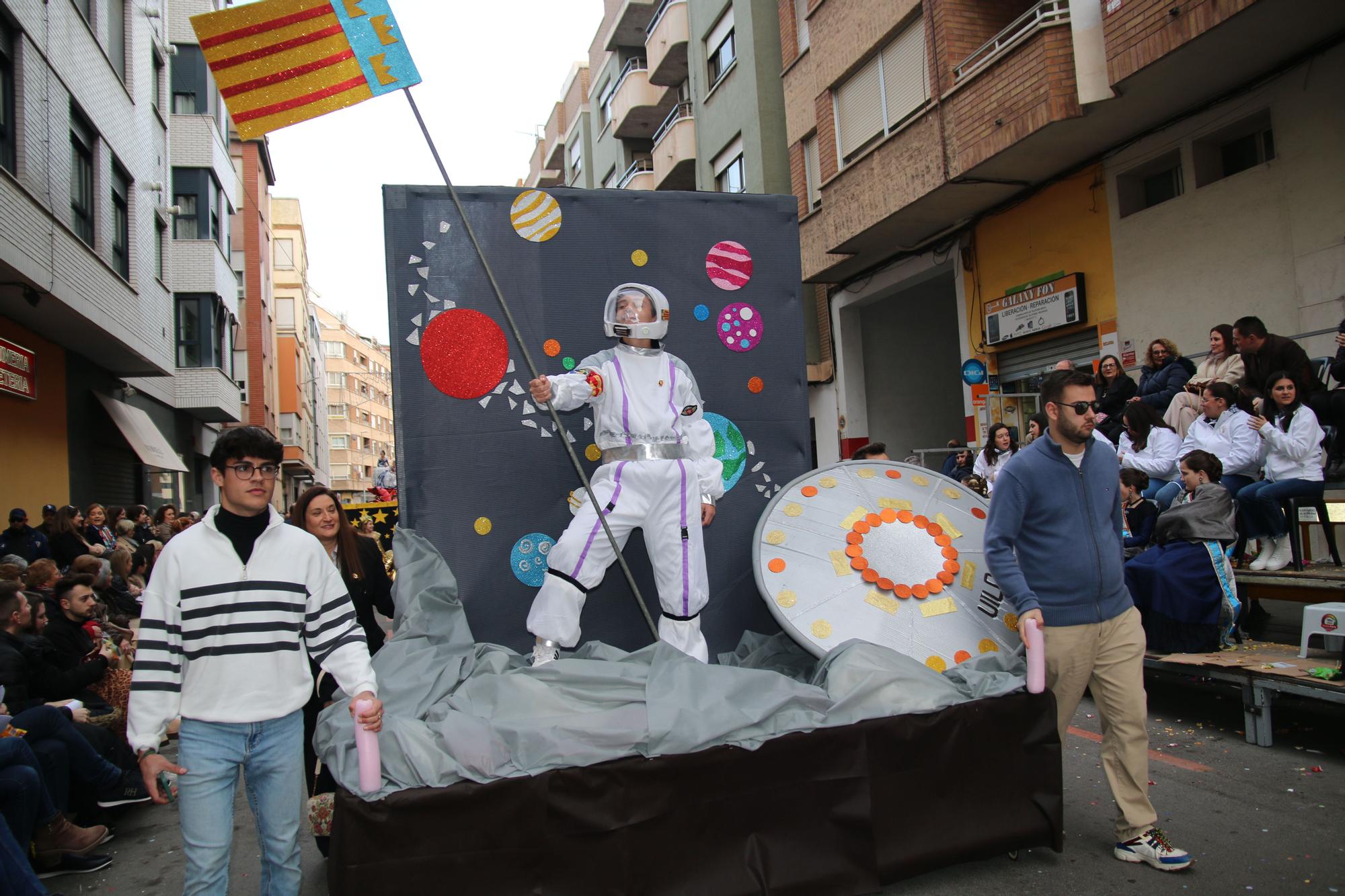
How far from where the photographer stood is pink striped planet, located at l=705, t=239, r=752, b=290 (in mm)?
5340

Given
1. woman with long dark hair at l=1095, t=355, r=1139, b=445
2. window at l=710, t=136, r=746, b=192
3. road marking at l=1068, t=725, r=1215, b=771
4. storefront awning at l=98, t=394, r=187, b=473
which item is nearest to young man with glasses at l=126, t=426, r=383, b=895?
road marking at l=1068, t=725, r=1215, b=771

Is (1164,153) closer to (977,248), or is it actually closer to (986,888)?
(977,248)

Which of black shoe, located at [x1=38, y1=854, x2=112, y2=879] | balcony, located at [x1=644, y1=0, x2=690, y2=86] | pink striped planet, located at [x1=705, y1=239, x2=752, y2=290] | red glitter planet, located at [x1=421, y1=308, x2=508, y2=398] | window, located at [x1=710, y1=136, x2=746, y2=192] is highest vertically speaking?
balcony, located at [x1=644, y1=0, x2=690, y2=86]

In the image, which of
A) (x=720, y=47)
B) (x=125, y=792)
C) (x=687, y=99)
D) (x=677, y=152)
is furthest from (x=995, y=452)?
(x=687, y=99)

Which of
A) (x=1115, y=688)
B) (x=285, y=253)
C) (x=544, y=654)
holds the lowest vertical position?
(x=1115, y=688)

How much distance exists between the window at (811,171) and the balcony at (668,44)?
6734 mm

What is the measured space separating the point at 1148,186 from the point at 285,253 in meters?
51.9

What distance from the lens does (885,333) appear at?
17406 millimetres

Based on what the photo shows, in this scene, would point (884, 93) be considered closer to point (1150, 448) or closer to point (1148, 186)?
point (1148, 186)

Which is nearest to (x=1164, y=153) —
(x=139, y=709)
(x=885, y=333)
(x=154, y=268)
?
(x=885, y=333)

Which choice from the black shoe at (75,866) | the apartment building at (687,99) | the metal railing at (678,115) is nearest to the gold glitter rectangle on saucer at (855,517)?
the black shoe at (75,866)

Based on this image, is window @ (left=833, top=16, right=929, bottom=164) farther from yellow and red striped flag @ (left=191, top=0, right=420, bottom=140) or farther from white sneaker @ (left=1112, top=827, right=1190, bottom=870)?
white sneaker @ (left=1112, top=827, right=1190, bottom=870)

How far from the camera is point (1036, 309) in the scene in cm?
1205

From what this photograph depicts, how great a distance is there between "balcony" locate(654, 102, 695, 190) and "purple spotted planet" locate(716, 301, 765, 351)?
17506 millimetres
